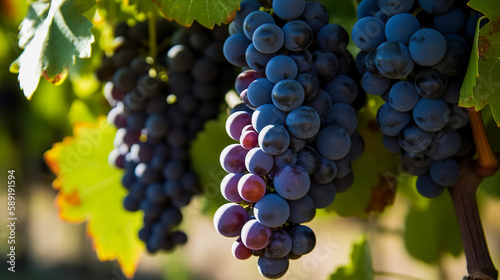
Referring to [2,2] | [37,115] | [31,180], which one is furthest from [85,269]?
[2,2]

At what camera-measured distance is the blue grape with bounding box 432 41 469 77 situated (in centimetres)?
49

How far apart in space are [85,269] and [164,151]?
2116mm

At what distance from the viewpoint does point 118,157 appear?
915 millimetres

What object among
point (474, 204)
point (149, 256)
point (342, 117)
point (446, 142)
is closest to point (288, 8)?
point (342, 117)

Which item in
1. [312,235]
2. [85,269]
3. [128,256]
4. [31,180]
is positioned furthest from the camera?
[85,269]

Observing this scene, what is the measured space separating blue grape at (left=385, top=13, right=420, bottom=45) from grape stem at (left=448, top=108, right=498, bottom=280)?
12cm

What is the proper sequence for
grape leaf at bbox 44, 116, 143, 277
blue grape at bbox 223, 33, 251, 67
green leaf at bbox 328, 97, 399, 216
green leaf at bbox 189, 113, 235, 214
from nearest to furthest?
blue grape at bbox 223, 33, 251, 67 < green leaf at bbox 328, 97, 399, 216 < green leaf at bbox 189, 113, 235, 214 < grape leaf at bbox 44, 116, 143, 277

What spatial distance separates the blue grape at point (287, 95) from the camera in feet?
1.60

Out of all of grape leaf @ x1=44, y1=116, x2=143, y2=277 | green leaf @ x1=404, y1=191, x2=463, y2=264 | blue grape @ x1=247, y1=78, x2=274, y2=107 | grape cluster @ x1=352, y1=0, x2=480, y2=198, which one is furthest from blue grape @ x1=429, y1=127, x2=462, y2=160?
grape leaf @ x1=44, y1=116, x2=143, y2=277

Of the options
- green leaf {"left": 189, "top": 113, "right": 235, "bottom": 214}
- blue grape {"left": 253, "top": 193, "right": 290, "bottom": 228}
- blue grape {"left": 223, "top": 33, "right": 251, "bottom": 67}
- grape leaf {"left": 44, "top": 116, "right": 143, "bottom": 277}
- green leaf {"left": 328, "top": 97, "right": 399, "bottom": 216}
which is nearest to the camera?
blue grape {"left": 253, "top": 193, "right": 290, "bottom": 228}

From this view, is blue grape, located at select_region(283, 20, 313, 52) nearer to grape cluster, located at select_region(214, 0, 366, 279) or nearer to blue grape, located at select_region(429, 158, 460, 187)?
grape cluster, located at select_region(214, 0, 366, 279)

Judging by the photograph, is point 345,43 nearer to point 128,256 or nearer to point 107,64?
point 107,64

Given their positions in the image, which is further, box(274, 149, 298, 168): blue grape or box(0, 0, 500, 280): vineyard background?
box(0, 0, 500, 280): vineyard background

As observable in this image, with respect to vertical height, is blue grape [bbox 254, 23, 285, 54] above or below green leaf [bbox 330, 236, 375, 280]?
above
